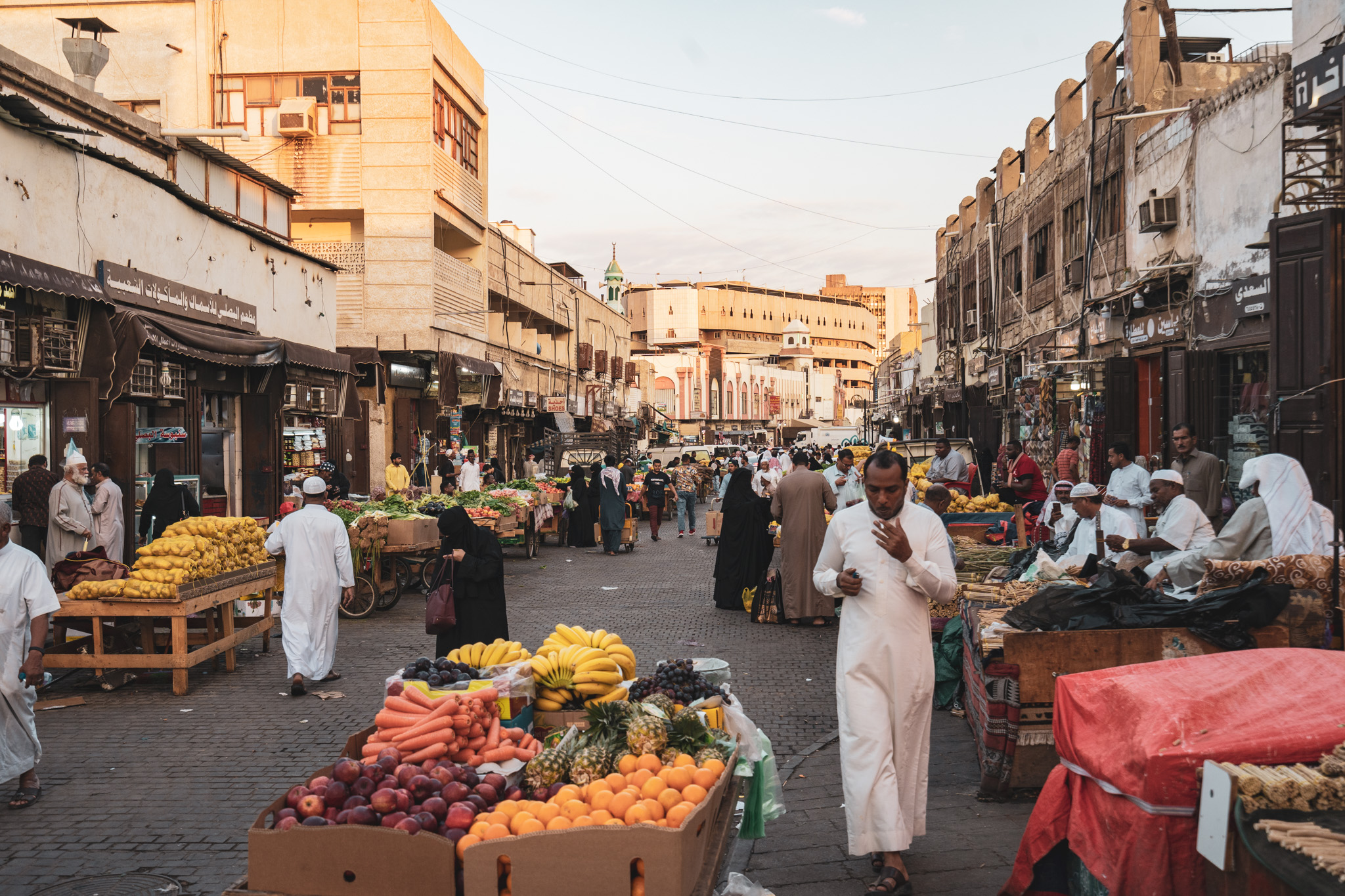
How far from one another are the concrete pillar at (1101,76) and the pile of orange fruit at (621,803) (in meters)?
17.3

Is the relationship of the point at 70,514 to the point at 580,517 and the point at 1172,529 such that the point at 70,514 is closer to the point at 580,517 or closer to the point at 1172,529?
the point at 1172,529

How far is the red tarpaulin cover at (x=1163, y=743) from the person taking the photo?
3.20 m

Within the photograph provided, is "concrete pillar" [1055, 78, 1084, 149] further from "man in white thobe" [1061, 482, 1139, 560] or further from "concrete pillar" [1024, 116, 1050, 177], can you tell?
"man in white thobe" [1061, 482, 1139, 560]

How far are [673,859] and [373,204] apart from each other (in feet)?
78.4

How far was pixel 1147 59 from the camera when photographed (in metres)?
15.9

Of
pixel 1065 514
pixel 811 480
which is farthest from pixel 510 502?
pixel 1065 514

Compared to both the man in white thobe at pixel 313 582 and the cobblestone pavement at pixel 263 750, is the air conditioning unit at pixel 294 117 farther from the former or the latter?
the man in white thobe at pixel 313 582

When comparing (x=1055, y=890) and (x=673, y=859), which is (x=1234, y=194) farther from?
(x=673, y=859)

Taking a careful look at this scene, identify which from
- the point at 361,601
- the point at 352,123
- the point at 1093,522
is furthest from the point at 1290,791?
the point at 352,123

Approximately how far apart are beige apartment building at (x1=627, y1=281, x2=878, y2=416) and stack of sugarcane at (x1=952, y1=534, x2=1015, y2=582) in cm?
8251

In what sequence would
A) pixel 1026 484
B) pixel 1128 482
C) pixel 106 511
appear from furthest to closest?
1. pixel 1026 484
2. pixel 106 511
3. pixel 1128 482

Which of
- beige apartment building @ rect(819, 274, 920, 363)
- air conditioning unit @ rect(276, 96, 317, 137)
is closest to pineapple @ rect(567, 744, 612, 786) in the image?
air conditioning unit @ rect(276, 96, 317, 137)

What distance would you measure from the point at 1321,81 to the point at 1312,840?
16.2 feet

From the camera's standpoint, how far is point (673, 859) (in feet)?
10.3
